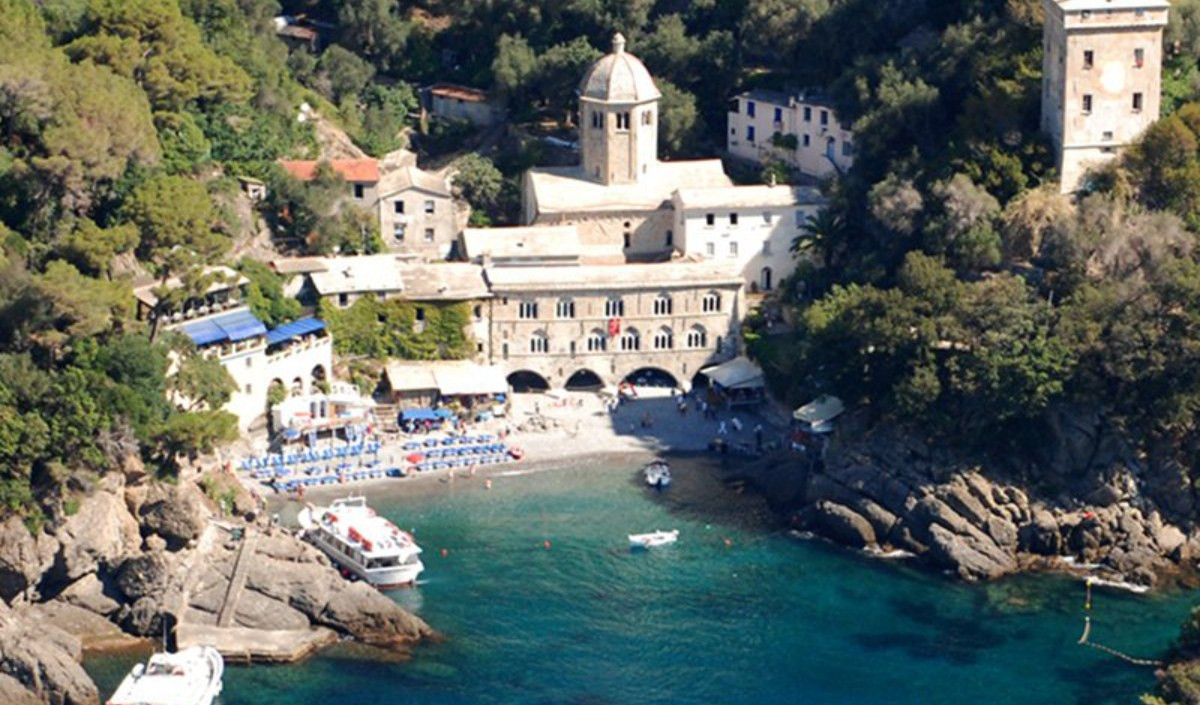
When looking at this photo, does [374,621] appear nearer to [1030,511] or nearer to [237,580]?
[237,580]

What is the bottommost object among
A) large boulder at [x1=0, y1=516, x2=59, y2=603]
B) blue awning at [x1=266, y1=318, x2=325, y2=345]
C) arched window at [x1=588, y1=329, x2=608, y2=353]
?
large boulder at [x1=0, y1=516, x2=59, y2=603]

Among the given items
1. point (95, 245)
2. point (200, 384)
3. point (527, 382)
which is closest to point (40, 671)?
point (200, 384)

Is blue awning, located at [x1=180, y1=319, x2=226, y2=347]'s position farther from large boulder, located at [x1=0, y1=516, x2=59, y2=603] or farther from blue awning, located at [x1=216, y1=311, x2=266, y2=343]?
large boulder, located at [x1=0, y1=516, x2=59, y2=603]

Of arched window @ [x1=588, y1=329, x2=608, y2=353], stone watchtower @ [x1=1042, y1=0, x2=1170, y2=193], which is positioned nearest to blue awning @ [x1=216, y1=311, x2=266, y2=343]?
arched window @ [x1=588, y1=329, x2=608, y2=353]

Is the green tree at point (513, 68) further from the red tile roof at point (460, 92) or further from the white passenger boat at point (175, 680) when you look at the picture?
the white passenger boat at point (175, 680)

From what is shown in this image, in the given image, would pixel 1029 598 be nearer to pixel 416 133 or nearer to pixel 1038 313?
pixel 1038 313

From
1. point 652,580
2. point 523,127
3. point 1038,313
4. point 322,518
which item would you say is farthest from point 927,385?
point 523,127

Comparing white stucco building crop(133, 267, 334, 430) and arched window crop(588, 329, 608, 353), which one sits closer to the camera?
white stucco building crop(133, 267, 334, 430)

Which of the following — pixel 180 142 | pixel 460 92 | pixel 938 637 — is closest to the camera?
pixel 938 637
